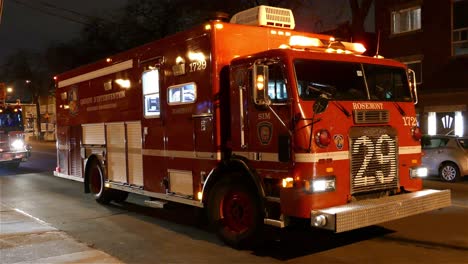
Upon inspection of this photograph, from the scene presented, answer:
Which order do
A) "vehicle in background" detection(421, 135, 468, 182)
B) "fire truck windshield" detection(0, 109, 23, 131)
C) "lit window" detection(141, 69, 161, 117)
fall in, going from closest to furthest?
"lit window" detection(141, 69, 161, 117)
"vehicle in background" detection(421, 135, 468, 182)
"fire truck windshield" detection(0, 109, 23, 131)

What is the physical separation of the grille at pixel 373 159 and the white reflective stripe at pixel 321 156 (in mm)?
168

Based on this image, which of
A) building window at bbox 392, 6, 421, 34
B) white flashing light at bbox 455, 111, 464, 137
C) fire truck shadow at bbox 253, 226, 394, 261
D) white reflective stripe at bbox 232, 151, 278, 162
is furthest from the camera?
building window at bbox 392, 6, 421, 34

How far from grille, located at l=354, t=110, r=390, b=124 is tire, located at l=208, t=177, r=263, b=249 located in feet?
5.70

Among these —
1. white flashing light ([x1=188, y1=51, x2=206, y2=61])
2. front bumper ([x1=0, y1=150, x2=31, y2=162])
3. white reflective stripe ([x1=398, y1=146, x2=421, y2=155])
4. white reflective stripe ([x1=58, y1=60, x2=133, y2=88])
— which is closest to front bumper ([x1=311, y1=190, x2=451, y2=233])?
white reflective stripe ([x1=398, y1=146, x2=421, y2=155])

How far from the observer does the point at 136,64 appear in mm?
9750

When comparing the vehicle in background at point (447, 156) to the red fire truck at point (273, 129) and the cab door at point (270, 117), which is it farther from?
the cab door at point (270, 117)

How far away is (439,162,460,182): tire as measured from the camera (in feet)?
48.2

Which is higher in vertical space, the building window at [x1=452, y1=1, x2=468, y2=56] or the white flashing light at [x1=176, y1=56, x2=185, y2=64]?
the building window at [x1=452, y1=1, x2=468, y2=56]

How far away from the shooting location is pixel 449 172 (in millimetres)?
14891

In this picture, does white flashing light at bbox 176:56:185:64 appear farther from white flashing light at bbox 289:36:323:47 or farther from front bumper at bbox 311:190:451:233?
front bumper at bbox 311:190:451:233

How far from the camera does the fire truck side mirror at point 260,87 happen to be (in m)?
6.50

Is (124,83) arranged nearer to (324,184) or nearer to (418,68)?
(324,184)

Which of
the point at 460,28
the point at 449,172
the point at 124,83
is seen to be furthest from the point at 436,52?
the point at 124,83

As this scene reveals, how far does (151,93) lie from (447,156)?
9668 millimetres
